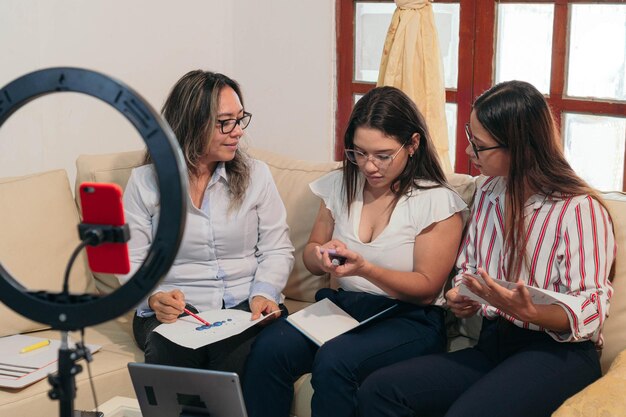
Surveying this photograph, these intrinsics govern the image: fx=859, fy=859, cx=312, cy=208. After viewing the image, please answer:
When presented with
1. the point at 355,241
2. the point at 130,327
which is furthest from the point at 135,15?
the point at 355,241

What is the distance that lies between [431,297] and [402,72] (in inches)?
41.9

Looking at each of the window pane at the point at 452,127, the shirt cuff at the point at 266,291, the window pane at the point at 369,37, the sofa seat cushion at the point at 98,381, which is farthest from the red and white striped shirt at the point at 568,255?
the window pane at the point at 369,37

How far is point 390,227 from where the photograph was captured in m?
2.15

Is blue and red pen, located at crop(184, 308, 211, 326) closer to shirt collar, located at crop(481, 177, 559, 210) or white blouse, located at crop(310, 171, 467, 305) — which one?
white blouse, located at crop(310, 171, 467, 305)

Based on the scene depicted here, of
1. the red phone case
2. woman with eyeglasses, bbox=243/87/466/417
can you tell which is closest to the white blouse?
woman with eyeglasses, bbox=243/87/466/417

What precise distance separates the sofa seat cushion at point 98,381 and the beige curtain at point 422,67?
122 centimetres

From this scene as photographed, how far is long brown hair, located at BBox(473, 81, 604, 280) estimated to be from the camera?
75.1 inches

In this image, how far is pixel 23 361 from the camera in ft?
6.97

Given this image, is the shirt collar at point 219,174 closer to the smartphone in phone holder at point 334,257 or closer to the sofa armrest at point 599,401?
the smartphone in phone holder at point 334,257

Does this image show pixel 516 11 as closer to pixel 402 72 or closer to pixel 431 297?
pixel 402 72

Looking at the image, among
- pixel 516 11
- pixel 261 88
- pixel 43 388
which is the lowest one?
pixel 43 388

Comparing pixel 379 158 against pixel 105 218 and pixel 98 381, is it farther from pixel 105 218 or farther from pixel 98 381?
pixel 105 218

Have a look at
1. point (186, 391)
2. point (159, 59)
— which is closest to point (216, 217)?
point (186, 391)

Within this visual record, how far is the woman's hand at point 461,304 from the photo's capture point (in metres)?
1.98
